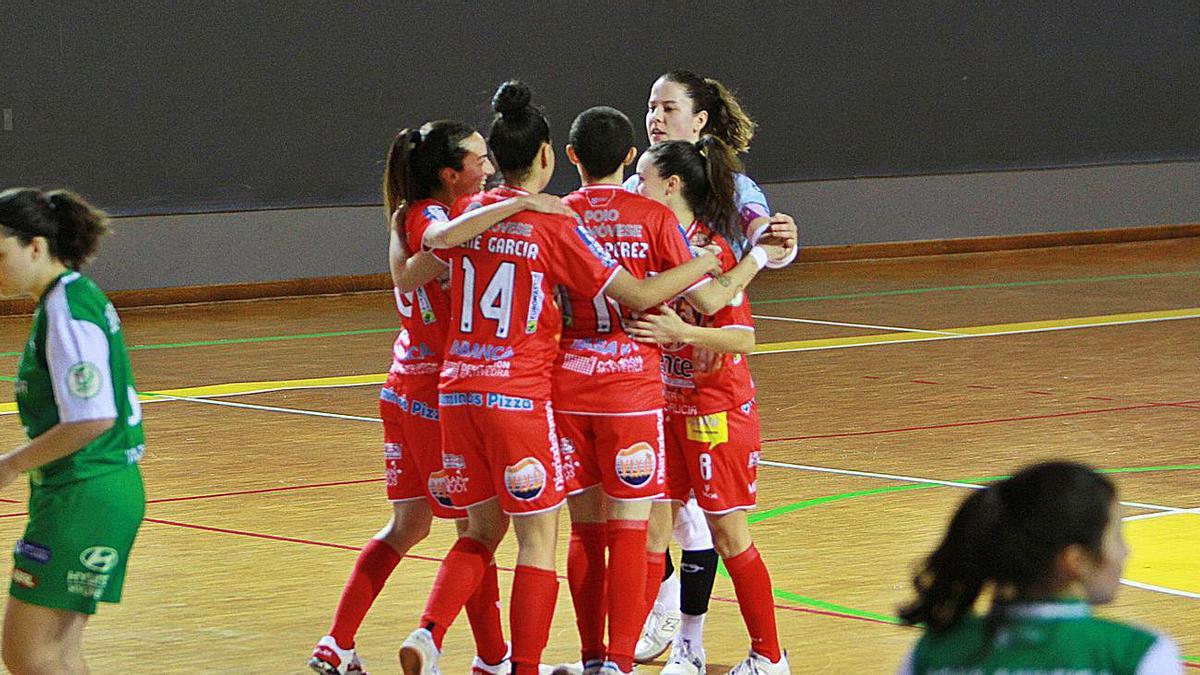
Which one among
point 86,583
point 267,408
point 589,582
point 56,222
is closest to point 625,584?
point 589,582

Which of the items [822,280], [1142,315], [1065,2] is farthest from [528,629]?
[1065,2]

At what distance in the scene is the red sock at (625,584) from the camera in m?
4.78

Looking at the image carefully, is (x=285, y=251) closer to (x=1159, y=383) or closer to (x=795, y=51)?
(x=795, y=51)

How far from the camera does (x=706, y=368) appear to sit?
5102 millimetres

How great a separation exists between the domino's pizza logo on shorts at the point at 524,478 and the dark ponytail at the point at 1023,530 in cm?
229

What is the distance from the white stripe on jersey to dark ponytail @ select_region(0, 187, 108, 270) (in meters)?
0.18

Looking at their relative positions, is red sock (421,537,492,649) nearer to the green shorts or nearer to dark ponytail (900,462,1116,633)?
the green shorts

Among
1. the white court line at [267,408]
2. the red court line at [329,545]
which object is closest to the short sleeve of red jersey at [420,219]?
the red court line at [329,545]

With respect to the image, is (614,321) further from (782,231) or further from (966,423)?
(966,423)

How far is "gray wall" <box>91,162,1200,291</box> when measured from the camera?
52.1 ft

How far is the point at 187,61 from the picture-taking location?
1578cm

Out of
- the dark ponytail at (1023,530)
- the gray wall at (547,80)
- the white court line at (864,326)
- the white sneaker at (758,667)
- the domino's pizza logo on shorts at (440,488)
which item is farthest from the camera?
the gray wall at (547,80)

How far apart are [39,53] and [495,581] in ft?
37.4

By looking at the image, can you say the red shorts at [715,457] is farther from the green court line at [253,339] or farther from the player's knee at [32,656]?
the green court line at [253,339]
